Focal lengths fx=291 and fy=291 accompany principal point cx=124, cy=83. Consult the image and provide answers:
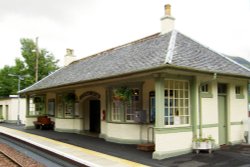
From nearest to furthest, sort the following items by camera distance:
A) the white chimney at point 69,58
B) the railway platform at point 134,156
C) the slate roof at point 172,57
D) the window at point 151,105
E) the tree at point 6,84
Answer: the railway platform at point 134,156 < the slate roof at point 172,57 < the window at point 151,105 < the white chimney at point 69,58 < the tree at point 6,84

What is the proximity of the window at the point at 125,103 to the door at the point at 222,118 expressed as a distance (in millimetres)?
3239

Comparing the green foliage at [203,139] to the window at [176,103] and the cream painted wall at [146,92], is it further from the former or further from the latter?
the cream painted wall at [146,92]

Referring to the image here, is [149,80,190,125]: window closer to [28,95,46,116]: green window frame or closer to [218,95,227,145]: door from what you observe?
[218,95,227,145]: door

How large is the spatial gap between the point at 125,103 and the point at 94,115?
4.65 m

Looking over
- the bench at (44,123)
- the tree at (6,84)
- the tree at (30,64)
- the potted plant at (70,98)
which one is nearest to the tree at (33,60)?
the tree at (30,64)

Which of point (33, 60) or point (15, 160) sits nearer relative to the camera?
point (15, 160)

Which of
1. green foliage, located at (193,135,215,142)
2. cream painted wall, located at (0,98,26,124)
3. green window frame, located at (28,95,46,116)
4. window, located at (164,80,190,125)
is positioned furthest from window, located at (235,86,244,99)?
cream painted wall, located at (0,98,26,124)

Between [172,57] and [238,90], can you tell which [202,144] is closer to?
[172,57]

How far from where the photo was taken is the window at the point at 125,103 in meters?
11.8

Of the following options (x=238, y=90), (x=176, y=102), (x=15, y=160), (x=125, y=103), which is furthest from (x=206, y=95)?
(x=15, y=160)

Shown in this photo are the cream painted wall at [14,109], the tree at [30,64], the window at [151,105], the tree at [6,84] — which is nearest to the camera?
the window at [151,105]

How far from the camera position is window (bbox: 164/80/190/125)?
33.0 feet

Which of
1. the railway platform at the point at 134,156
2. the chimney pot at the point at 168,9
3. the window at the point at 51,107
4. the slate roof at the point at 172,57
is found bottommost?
the railway platform at the point at 134,156

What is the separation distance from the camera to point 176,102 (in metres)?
10.3
